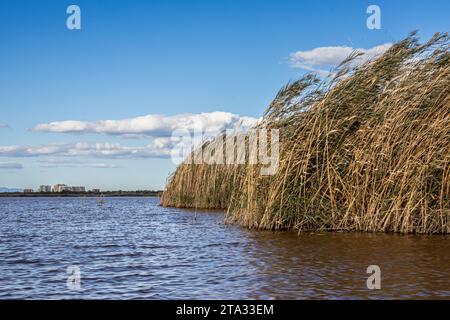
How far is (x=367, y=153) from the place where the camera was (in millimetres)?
13773

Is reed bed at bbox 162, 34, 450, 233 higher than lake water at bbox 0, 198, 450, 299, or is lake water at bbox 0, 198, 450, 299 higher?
reed bed at bbox 162, 34, 450, 233

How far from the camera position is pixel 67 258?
11.3 m

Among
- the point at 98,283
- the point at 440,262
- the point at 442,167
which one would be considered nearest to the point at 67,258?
the point at 98,283

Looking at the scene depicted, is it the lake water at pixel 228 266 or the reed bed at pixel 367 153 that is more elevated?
the reed bed at pixel 367 153

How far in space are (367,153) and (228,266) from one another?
5.61 m

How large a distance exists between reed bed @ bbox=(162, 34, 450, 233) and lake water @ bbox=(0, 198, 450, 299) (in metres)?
0.66

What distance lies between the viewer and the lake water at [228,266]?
775 cm

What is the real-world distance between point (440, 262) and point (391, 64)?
664 cm

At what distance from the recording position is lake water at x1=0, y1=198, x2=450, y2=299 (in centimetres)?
775

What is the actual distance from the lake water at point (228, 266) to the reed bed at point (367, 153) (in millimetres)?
662

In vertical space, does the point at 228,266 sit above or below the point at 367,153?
below

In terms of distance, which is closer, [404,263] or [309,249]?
[404,263]

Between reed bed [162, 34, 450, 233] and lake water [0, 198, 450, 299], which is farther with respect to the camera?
reed bed [162, 34, 450, 233]

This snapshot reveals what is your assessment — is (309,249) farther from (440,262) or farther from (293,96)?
(293,96)
